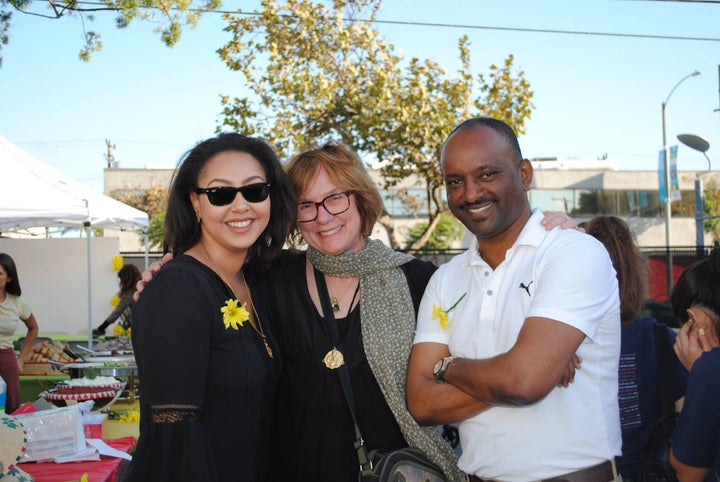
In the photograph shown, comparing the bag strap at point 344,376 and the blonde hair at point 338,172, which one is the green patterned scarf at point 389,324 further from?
the blonde hair at point 338,172

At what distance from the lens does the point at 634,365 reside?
2.99 metres

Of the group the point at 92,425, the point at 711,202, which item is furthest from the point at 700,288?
the point at 711,202

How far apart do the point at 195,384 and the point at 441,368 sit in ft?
2.63

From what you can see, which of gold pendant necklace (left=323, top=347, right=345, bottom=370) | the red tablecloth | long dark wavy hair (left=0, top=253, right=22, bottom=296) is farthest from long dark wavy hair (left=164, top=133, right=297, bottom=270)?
long dark wavy hair (left=0, top=253, right=22, bottom=296)

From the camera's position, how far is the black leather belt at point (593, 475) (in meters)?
2.00

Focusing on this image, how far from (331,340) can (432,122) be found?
11.5 m

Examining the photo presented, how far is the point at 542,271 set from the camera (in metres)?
2.12

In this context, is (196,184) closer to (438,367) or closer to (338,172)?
(338,172)

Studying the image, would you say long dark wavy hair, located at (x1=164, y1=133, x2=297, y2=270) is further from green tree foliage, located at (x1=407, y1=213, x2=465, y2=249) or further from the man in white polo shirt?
green tree foliage, located at (x1=407, y1=213, x2=465, y2=249)

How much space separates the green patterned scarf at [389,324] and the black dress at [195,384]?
46cm

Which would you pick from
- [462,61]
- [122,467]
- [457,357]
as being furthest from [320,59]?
[457,357]

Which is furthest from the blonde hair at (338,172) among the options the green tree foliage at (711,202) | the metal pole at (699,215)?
the green tree foliage at (711,202)

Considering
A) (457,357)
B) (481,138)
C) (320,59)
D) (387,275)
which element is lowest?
(457,357)

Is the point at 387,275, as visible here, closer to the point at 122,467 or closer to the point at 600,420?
the point at 600,420
